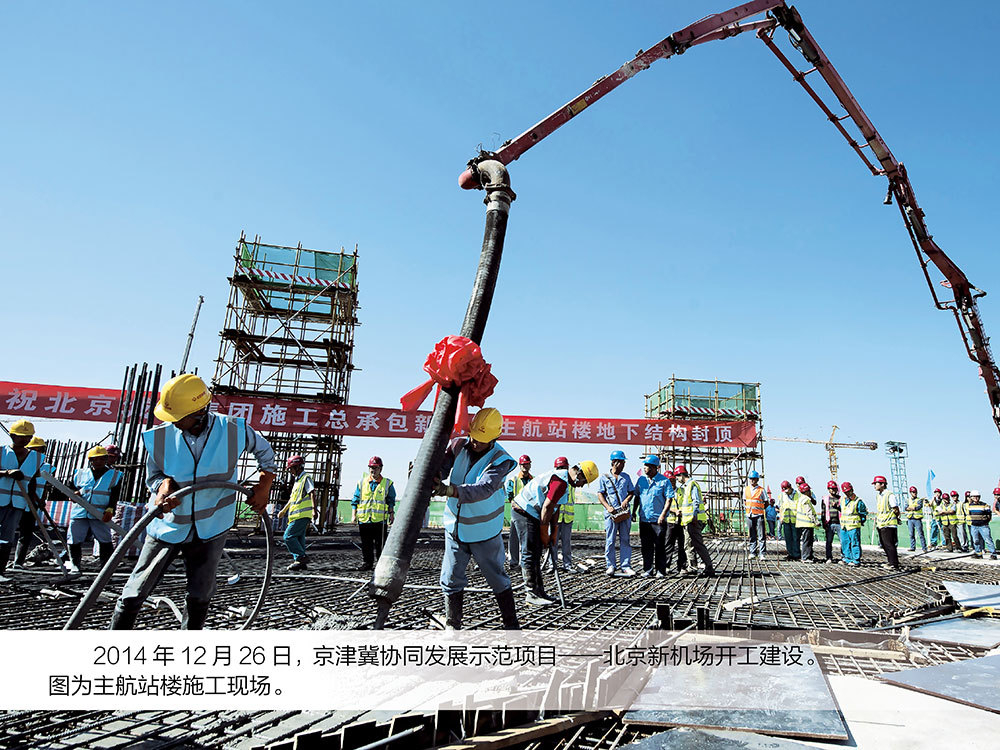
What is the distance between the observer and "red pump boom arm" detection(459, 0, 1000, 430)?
8188 millimetres

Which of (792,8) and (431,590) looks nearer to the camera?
(431,590)

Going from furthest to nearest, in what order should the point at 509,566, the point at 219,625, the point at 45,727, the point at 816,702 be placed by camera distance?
the point at 509,566, the point at 219,625, the point at 816,702, the point at 45,727

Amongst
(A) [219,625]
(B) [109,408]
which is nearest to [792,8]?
(A) [219,625]

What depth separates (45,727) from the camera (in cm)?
251

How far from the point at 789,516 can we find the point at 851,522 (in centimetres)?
131

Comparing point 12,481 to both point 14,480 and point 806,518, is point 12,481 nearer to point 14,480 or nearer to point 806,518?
point 14,480

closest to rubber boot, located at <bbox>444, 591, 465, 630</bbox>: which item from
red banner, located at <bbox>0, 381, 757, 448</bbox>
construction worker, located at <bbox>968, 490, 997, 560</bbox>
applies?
red banner, located at <bbox>0, 381, 757, 448</bbox>

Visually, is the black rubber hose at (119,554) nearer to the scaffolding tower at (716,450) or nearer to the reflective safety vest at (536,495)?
the reflective safety vest at (536,495)

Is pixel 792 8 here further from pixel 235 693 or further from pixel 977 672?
pixel 235 693

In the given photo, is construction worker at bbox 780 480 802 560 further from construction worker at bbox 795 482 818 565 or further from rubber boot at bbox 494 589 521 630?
rubber boot at bbox 494 589 521 630

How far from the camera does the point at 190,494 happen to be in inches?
128

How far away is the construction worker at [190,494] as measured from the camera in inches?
127

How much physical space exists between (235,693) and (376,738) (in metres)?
0.74

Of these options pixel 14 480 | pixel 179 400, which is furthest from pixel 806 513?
pixel 14 480
